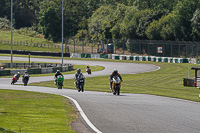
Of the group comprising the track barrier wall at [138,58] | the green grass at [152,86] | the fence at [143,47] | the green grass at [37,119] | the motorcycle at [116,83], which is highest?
the fence at [143,47]

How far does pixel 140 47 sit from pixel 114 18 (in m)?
28.4

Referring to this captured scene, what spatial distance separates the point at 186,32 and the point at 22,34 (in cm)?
6938

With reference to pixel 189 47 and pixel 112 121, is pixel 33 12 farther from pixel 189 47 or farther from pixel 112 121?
pixel 112 121

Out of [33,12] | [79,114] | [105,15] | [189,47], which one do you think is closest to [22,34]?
[33,12]

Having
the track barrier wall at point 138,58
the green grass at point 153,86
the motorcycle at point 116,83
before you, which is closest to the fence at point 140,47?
the track barrier wall at point 138,58

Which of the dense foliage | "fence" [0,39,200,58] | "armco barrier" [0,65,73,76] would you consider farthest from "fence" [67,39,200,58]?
"armco barrier" [0,65,73,76]

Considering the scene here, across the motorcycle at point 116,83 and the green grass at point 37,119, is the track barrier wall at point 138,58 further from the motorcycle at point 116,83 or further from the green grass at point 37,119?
the green grass at point 37,119

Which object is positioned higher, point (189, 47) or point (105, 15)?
point (105, 15)

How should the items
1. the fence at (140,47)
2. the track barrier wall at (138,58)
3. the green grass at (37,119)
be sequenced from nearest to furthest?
the green grass at (37,119) < the track barrier wall at (138,58) < the fence at (140,47)

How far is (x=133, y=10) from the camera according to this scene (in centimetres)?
10431

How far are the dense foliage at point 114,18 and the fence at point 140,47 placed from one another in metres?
5.09

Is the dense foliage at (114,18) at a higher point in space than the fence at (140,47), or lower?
higher

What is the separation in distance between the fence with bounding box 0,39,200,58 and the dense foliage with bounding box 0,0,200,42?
5091 millimetres

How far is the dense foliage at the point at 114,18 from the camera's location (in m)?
83.1
